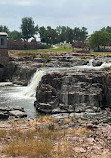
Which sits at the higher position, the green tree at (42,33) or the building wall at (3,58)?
the green tree at (42,33)

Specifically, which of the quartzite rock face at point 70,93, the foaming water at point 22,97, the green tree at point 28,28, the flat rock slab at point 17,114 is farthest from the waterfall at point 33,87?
the green tree at point 28,28

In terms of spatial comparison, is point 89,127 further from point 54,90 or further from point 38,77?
point 38,77

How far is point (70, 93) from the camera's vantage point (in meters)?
36.5

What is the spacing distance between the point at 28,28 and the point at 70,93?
90.2 m

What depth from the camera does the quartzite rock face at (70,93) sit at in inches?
1379

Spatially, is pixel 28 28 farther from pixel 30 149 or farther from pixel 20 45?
pixel 30 149

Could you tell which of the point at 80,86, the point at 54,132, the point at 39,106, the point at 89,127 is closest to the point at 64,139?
the point at 54,132

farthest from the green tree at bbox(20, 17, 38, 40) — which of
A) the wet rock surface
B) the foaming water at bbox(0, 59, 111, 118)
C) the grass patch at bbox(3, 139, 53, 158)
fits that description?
the grass patch at bbox(3, 139, 53, 158)

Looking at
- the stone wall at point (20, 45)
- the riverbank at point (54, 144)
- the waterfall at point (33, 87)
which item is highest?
the stone wall at point (20, 45)

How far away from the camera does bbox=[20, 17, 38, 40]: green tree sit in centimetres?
12306

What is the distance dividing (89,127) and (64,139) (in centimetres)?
400

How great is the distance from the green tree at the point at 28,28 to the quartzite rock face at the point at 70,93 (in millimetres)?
85658

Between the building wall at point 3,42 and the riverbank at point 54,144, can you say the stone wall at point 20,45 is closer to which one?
the building wall at point 3,42

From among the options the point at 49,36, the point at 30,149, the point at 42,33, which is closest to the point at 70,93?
the point at 30,149
